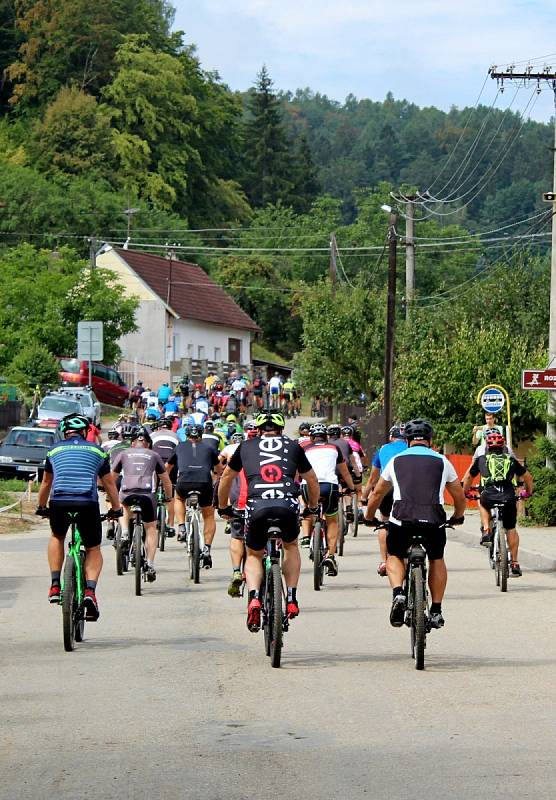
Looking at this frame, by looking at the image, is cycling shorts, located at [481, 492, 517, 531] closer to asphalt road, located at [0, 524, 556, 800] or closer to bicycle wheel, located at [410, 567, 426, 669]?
asphalt road, located at [0, 524, 556, 800]

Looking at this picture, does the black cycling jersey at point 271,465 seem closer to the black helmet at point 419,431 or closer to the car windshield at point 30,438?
the black helmet at point 419,431

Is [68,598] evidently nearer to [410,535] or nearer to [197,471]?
[410,535]

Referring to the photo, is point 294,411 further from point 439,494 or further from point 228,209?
point 439,494

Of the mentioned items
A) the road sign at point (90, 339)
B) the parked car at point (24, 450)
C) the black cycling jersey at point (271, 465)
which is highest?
the road sign at point (90, 339)

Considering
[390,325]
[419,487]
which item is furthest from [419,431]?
[390,325]

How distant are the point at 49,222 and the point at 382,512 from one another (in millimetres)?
70583

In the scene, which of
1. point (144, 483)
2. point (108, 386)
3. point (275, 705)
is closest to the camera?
point (275, 705)

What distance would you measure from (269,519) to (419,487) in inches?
41.2

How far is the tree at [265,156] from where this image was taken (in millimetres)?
121812

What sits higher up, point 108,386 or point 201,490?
point 201,490

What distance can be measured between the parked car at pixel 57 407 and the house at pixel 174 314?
1028 inches

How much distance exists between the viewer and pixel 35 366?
171 ft

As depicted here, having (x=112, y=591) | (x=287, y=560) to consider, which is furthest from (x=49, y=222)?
(x=287, y=560)

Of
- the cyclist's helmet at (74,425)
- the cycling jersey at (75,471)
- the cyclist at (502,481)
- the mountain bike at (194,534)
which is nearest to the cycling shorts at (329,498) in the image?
the mountain bike at (194,534)
